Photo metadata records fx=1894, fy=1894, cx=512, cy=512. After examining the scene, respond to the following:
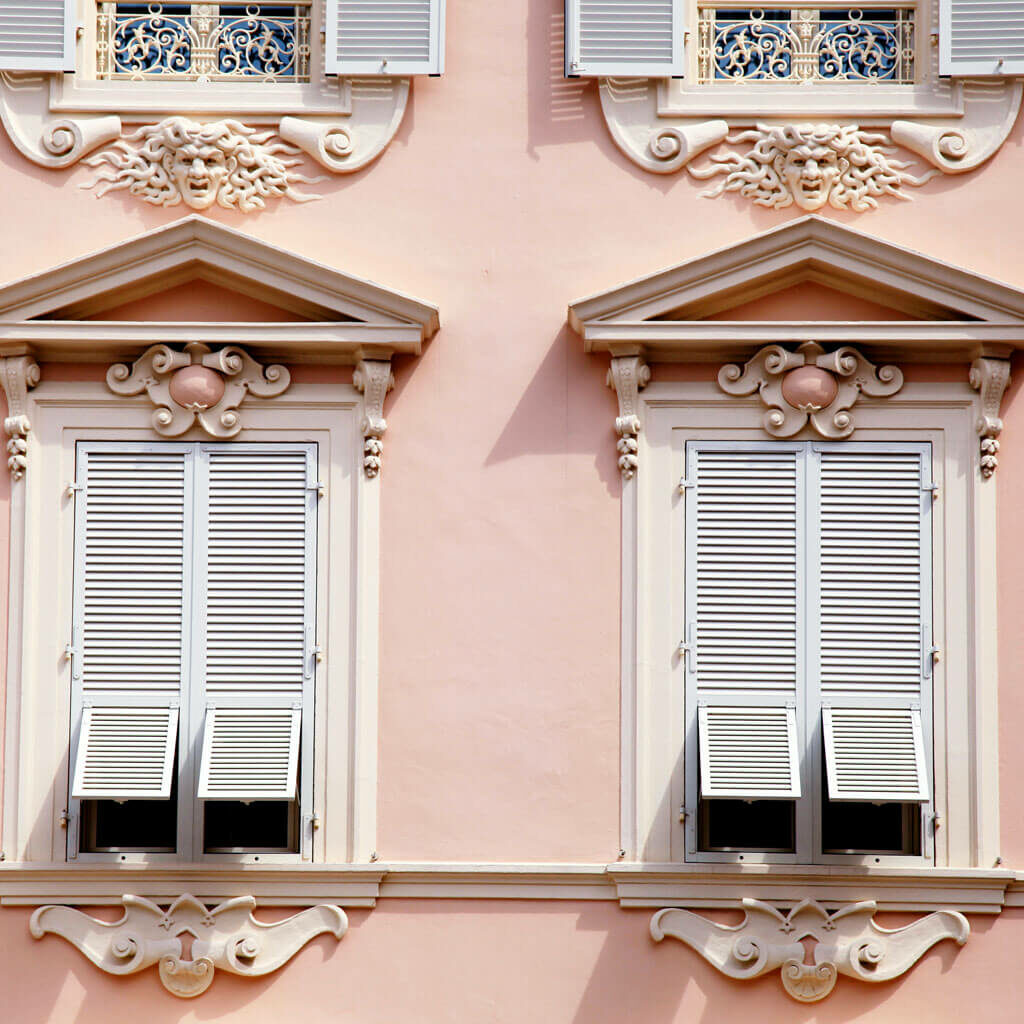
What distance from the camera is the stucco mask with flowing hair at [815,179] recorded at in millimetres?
10086

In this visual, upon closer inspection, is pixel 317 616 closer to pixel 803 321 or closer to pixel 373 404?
pixel 373 404

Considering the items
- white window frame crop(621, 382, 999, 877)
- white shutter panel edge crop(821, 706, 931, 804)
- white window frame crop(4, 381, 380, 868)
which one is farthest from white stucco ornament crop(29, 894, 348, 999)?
white shutter panel edge crop(821, 706, 931, 804)

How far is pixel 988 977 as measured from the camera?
31.3 ft

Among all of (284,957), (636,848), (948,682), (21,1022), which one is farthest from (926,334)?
(21,1022)

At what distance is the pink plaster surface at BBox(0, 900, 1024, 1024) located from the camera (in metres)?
9.55

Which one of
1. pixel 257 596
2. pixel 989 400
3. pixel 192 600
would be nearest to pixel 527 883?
pixel 257 596

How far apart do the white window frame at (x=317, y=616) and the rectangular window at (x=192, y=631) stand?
3.0 inches

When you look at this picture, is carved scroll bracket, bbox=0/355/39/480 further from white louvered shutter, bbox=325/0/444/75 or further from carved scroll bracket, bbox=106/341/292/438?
white louvered shutter, bbox=325/0/444/75

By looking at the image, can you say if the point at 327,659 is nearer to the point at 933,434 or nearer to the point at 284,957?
the point at 284,957

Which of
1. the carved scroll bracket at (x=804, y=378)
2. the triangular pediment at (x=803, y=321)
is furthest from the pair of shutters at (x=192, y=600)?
the carved scroll bracket at (x=804, y=378)

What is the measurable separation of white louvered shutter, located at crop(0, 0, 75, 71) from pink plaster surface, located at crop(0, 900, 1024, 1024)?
451 cm

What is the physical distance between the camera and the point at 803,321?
9898 millimetres

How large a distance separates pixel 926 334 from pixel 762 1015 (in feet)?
11.7

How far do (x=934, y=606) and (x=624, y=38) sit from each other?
3.43 meters
